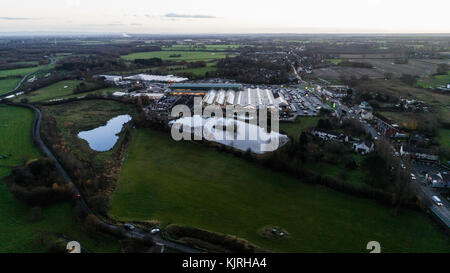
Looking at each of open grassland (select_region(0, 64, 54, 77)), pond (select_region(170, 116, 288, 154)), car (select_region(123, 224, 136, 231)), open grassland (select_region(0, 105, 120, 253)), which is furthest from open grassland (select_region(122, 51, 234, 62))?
car (select_region(123, 224, 136, 231))

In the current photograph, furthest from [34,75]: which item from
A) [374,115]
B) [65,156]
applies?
[374,115]

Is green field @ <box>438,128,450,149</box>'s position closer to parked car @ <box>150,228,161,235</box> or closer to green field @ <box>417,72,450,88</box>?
parked car @ <box>150,228,161,235</box>

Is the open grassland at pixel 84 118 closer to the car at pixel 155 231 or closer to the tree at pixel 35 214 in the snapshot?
the tree at pixel 35 214

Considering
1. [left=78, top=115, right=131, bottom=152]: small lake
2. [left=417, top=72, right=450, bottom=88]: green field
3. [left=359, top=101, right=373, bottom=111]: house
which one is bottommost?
[left=78, top=115, right=131, bottom=152]: small lake

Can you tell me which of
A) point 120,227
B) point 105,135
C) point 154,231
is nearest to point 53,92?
point 105,135

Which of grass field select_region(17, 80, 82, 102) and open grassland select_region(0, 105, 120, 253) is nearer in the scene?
open grassland select_region(0, 105, 120, 253)

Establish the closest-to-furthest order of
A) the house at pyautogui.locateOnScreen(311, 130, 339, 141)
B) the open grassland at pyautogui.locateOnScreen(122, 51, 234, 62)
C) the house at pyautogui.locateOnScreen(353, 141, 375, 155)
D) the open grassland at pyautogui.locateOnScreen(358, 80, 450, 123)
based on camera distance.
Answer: the house at pyautogui.locateOnScreen(353, 141, 375, 155) < the house at pyautogui.locateOnScreen(311, 130, 339, 141) < the open grassland at pyautogui.locateOnScreen(358, 80, 450, 123) < the open grassland at pyautogui.locateOnScreen(122, 51, 234, 62)

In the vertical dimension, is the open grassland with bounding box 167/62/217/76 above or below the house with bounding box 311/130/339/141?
above

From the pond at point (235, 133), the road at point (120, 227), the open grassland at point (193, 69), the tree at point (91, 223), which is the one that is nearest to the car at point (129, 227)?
the road at point (120, 227)
